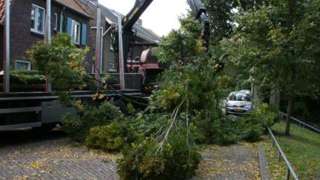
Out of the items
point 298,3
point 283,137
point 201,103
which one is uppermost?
point 298,3

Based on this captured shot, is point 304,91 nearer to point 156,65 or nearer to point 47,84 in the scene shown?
point 156,65

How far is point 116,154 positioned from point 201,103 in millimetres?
2620

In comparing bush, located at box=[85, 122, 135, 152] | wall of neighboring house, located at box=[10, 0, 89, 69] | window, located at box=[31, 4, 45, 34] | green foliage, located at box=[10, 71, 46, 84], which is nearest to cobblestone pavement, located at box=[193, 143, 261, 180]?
bush, located at box=[85, 122, 135, 152]

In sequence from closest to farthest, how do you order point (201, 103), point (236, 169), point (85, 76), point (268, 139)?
1. point (236, 169)
2. point (201, 103)
3. point (85, 76)
4. point (268, 139)

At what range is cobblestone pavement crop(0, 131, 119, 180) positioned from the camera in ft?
36.1

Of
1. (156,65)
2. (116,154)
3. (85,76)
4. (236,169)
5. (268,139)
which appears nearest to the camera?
(236,169)

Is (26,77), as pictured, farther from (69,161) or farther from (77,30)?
(77,30)

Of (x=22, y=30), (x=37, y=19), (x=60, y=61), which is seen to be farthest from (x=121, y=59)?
(x=37, y=19)

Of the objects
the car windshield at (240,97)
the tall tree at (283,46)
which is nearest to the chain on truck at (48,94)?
the tall tree at (283,46)

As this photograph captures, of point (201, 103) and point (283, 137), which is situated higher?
point (201, 103)

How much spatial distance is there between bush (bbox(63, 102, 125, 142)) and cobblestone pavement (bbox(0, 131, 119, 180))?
349mm

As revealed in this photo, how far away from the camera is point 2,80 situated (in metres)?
14.2

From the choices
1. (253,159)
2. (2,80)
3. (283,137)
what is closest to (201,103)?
(253,159)

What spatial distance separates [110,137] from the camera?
14.3 m
